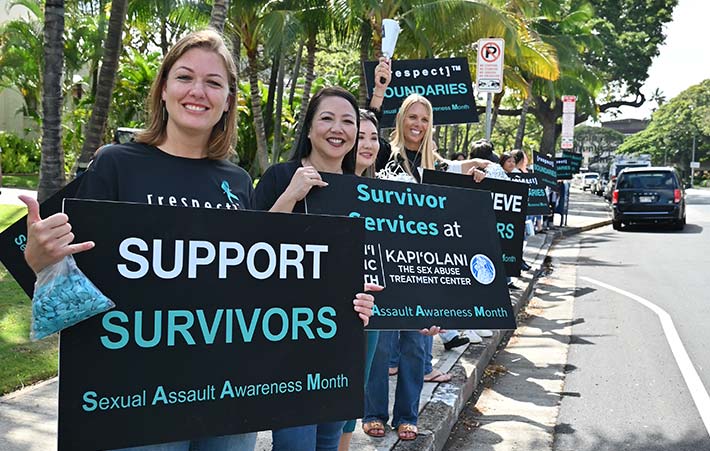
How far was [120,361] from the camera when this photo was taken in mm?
2184

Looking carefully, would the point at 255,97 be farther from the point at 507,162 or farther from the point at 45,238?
the point at 45,238

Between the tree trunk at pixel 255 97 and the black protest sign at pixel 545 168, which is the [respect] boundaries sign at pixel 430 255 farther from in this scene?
the tree trunk at pixel 255 97

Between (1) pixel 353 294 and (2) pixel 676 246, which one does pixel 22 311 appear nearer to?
(1) pixel 353 294

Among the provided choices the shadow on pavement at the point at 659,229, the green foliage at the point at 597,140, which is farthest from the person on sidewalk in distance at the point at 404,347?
the green foliage at the point at 597,140

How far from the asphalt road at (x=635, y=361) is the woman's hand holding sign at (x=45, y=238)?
3.78 metres

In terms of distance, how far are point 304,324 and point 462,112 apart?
5.47 meters

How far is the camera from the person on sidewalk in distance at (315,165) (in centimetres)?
295

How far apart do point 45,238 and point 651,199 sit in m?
20.1

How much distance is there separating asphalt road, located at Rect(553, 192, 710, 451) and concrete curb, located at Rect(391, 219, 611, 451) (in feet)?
2.29

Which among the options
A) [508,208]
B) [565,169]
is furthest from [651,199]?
[508,208]

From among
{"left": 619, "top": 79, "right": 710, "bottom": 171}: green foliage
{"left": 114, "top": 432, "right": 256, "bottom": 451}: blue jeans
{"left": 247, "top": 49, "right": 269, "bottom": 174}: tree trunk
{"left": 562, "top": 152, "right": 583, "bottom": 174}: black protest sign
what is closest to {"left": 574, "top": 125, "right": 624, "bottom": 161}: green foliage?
{"left": 619, "top": 79, "right": 710, "bottom": 171}: green foliage

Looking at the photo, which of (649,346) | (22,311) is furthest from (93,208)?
(649,346)

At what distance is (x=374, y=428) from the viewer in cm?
439

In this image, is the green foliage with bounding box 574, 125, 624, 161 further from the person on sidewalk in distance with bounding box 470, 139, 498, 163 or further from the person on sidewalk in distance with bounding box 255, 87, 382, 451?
the person on sidewalk in distance with bounding box 255, 87, 382, 451
